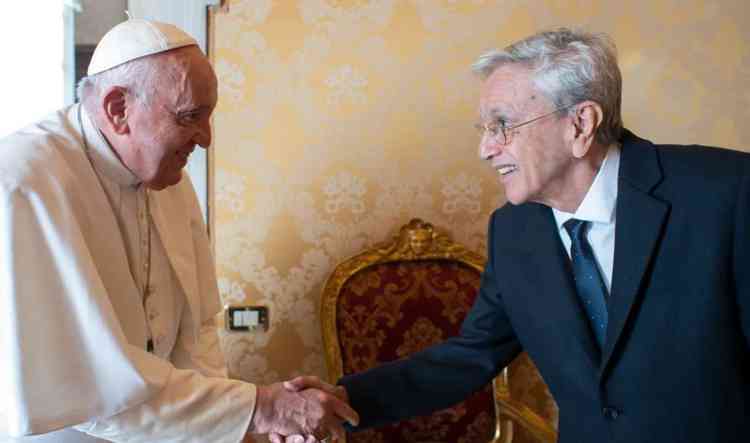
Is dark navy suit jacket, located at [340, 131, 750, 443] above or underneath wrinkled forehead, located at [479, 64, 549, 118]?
underneath

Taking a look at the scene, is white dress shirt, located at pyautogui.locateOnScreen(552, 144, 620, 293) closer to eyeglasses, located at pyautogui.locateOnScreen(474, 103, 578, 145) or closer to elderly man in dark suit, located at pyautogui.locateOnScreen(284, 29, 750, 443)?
elderly man in dark suit, located at pyautogui.locateOnScreen(284, 29, 750, 443)

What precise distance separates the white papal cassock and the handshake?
0.18 ft

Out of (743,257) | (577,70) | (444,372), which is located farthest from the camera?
(444,372)

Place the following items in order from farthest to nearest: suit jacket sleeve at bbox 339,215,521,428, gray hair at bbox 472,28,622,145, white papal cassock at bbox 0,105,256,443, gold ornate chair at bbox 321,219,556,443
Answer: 1. gold ornate chair at bbox 321,219,556,443
2. suit jacket sleeve at bbox 339,215,521,428
3. gray hair at bbox 472,28,622,145
4. white papal cassock at bbox 0,105,256,443

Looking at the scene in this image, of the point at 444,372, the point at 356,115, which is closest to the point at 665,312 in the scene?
the point at 444,372

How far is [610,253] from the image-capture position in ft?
5.89

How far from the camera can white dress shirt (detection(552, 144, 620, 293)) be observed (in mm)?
1780

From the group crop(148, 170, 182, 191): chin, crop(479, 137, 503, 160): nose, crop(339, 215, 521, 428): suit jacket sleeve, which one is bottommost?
crop(339, 215, 521, 428): suit jacket sleeve

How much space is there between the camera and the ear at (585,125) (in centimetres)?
177

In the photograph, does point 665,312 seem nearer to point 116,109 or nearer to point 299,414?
point 299,414

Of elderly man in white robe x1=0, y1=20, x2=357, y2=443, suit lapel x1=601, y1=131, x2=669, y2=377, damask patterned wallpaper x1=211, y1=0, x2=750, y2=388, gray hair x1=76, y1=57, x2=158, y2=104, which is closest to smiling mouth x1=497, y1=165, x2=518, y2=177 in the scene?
suit lapel x1=601, y1=131, x2=669, y2=377

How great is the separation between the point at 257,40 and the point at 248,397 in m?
1.37

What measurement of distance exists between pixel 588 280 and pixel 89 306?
3.56 ft

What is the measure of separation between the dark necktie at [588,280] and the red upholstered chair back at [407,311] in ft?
3.02
